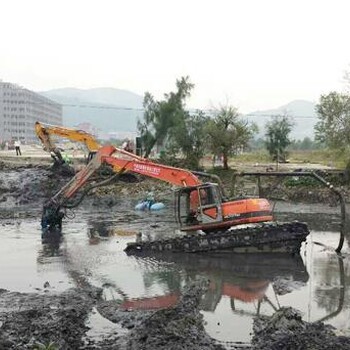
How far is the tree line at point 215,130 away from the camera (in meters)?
36.5

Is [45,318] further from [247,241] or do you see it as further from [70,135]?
[70,135]

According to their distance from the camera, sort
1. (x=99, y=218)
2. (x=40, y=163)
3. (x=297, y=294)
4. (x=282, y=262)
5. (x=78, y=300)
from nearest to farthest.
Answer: (x=78, y=300), (x=297, y=294), (x=282, y=262), (x=99, y=218), (x=40, y=163)

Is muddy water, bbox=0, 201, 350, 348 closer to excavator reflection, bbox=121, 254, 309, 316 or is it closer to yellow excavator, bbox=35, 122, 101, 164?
excavator reflection, bbox=121, 254, 309, 316

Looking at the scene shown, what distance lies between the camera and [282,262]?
17.5 metres

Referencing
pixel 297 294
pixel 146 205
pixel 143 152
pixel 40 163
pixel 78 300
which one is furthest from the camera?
pixel 143 152

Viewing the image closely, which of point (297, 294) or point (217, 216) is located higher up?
point (217, 216)

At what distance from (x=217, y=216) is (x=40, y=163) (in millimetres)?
25938

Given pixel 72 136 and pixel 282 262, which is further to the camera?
pixel 72 136

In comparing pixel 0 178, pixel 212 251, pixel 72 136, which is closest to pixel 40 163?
pixel 0 178

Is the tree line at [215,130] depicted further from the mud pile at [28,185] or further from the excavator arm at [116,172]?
the excavator arm at [116,172]

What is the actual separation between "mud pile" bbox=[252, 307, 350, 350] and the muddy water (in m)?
0.41

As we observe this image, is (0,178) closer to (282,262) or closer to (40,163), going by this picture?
(40,163)

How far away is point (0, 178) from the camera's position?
3634 centimetres

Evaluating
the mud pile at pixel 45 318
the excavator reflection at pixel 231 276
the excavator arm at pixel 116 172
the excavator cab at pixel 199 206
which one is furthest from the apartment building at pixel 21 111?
the mud pile at pixel 45 318
